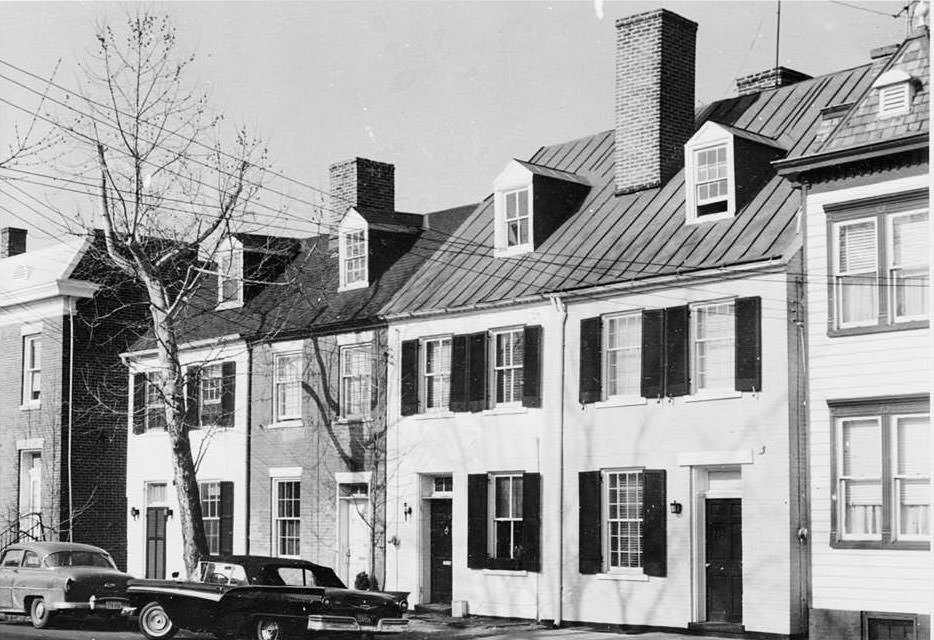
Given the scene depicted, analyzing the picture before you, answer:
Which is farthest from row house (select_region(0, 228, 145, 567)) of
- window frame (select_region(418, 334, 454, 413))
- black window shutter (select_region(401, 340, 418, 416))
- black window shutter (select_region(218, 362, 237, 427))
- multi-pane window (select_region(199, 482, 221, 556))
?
window frame (select_region(418, 334, 454, 413))

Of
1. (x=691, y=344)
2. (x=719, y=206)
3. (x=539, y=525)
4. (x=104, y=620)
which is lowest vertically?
(x=104, y=620)

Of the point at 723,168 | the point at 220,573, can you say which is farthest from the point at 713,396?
the point at 220,573

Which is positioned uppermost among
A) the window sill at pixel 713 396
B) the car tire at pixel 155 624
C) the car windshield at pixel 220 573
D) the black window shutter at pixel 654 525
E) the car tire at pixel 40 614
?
the window sill at pixel 713 396

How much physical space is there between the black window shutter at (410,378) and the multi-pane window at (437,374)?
0.22 m

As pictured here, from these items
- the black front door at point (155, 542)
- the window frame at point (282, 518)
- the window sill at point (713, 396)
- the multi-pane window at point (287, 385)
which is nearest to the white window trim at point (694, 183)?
the window sill at point (713, 396)

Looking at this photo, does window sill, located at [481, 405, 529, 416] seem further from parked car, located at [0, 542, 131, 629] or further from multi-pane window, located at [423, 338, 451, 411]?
parked car, located at [0, 542, 131, 629]

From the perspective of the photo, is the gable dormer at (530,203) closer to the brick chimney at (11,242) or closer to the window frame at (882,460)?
the window frame at (882,460)

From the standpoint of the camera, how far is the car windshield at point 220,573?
845 inches

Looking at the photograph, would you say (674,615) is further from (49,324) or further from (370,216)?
(49,324)

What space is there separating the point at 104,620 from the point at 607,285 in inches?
444

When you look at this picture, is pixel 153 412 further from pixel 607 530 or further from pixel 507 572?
pixel 607 530

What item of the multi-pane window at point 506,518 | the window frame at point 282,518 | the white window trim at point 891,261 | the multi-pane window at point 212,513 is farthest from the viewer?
the multi-pane window at point 212,513

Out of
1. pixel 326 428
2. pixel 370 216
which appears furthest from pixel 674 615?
pixel 370 216

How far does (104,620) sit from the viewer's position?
26.2 meters
